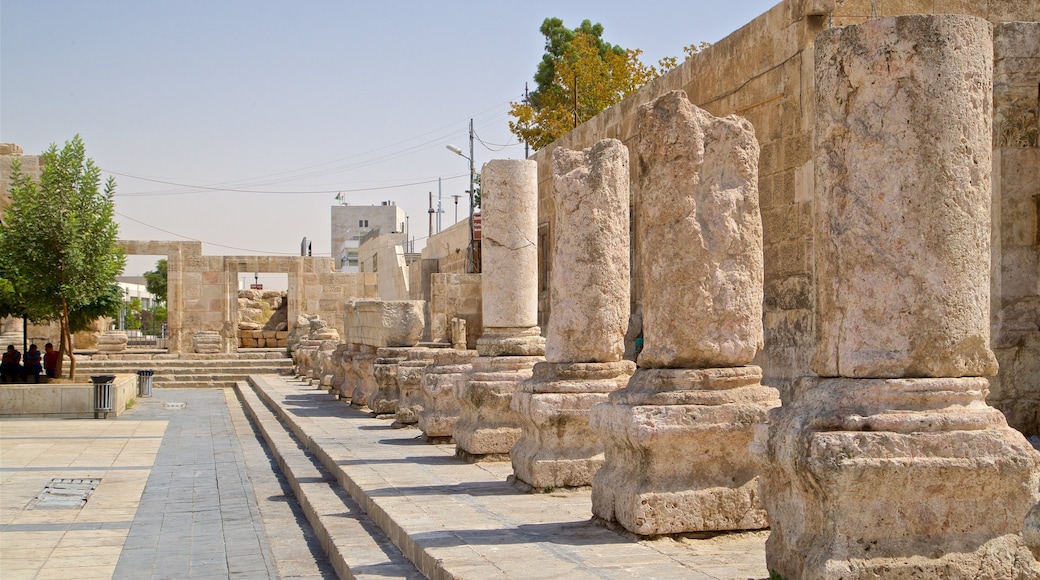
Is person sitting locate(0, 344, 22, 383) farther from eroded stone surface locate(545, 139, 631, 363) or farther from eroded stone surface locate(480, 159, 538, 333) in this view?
eroded stone surface locate(545, 139, 631, 363)

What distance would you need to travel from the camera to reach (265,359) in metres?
30.0

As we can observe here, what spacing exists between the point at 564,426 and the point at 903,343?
11.4ft

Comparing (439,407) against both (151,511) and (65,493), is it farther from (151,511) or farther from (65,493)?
(65,493)

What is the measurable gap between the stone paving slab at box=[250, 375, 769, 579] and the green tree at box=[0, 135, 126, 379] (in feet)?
37.3

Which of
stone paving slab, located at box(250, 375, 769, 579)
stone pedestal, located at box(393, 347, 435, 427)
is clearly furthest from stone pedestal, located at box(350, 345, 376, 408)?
stone paving slab, located at box(250, 375, 769, 579)

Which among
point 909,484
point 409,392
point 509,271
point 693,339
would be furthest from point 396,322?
point 909,484

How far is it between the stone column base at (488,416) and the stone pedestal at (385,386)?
411cm

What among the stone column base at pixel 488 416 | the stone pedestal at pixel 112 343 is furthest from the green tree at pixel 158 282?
the stone column base at pixel 488 416

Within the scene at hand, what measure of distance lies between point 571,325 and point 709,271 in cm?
177

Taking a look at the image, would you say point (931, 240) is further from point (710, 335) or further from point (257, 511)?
Answer: point (257, 511)

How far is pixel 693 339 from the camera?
595 centimetres

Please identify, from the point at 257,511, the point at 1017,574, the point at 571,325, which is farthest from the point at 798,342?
the point at 1017,574

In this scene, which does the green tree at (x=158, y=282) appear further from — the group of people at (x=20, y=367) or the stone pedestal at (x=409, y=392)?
the stone pedestal at (x=409, y=392)

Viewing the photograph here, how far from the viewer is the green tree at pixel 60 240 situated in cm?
1927
